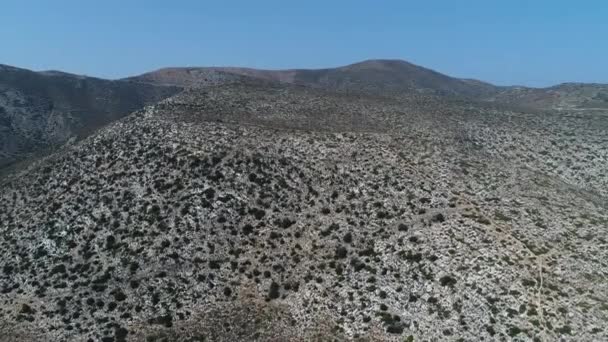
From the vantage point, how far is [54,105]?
125 meters

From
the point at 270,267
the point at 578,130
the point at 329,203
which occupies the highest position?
the point at 578,130

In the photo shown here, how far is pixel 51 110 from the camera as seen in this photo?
123 metres

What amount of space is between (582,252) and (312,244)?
69.8 feet

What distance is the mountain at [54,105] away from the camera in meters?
106

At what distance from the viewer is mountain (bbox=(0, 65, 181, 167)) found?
105812 millimetres

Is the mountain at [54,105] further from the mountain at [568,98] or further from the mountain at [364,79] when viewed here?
the mountain at [568,98]

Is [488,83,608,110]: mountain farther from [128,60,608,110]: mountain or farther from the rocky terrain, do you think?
the rocky terrain

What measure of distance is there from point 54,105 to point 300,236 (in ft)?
340

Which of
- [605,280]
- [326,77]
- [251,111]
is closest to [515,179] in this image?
[605,280]

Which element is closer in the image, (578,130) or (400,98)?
(578,130)

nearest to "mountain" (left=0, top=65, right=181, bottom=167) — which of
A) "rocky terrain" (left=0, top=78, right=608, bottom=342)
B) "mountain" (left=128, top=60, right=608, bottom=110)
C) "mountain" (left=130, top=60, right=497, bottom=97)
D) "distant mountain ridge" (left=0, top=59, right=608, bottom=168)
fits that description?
"distant mountain ridge" (left=0, top=59, right=608, bottom=168)

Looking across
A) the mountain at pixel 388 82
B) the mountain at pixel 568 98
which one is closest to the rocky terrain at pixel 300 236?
the mountain at pixel 568 98

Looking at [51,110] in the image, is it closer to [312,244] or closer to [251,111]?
[251,111]

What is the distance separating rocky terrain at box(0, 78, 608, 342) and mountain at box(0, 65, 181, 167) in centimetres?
5026
